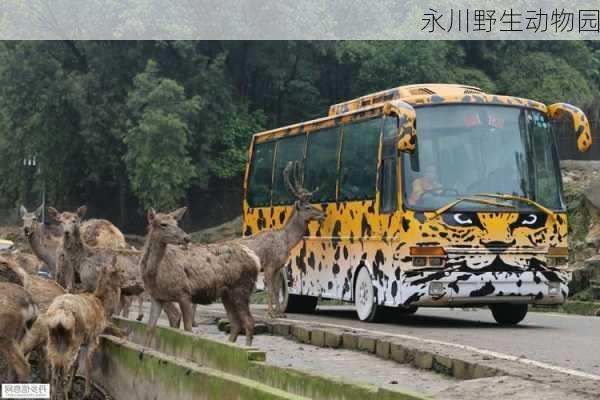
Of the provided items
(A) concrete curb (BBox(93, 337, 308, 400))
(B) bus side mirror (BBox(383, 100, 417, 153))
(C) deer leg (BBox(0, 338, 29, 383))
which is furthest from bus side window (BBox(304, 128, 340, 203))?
(C) deer leg (BBox(0, 338, 29, 383))

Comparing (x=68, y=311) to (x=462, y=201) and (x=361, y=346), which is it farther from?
(x=462, y=201)

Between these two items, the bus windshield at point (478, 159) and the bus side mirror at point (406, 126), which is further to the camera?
the bus windshield at point (478, 159)

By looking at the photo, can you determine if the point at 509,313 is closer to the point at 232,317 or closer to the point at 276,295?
the point at 276,295

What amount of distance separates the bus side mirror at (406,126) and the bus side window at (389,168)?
1.63 ft

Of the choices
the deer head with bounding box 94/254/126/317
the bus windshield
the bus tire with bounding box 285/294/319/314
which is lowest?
the deer head with bounding box 94/254/126/317

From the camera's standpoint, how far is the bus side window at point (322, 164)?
859 inches

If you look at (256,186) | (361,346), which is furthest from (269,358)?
(256,186)

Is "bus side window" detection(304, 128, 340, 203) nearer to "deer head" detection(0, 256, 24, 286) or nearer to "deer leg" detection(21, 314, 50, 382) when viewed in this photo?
"deer head" detection(0, 256, 24, 286)

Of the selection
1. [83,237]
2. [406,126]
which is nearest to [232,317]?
[406,126]

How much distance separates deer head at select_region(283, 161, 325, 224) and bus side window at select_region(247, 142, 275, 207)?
1.47 m

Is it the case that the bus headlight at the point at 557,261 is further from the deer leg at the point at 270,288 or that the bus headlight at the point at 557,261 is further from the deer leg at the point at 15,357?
the deer leg at the point at 15,357

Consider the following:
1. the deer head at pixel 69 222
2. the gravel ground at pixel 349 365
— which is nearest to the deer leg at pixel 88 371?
the gravel ground at pixel 349 365

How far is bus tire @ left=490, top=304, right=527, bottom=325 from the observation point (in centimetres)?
1967

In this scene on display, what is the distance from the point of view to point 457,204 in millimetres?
18375
